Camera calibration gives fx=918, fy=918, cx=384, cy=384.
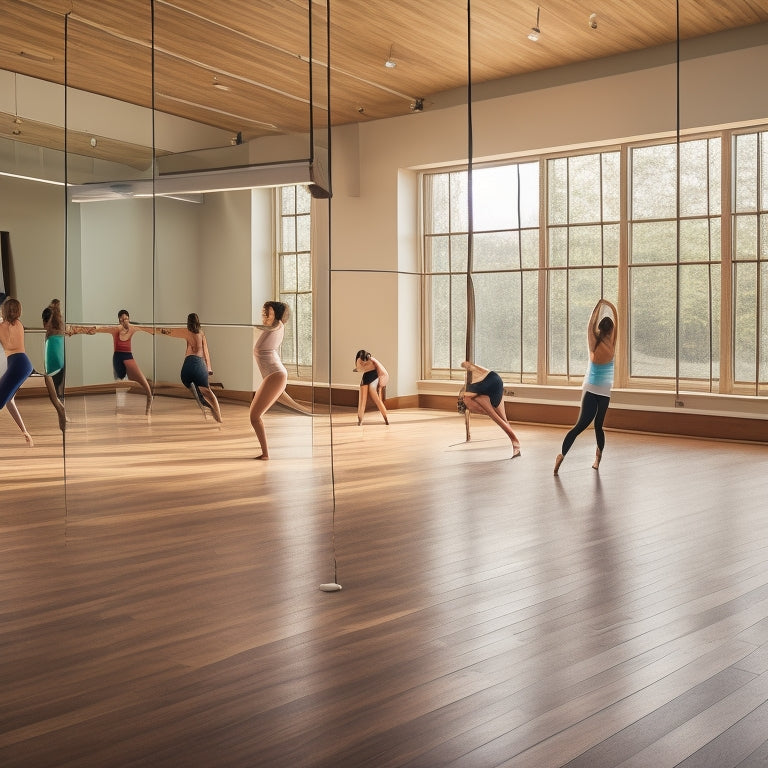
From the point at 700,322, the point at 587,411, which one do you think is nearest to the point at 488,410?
the point at 587,411

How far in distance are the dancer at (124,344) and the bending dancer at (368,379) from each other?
5.21 metres

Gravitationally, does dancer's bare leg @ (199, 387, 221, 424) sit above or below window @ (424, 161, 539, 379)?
below

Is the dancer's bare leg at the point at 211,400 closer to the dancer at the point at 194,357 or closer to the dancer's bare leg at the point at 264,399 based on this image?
the dancer at the point at 194,357

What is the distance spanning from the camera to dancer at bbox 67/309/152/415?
5.50 m

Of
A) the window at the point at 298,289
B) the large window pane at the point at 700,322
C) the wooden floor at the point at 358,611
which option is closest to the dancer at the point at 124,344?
the wooden floor at the point at 358,611

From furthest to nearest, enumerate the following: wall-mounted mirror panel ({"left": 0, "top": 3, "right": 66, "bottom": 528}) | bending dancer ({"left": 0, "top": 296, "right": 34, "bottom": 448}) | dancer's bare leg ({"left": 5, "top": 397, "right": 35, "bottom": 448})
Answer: dancer's bare leg ({"left": 5, "top": 397, "right": 35, "bottom": 448}) < bending dancer ({"left": 0, "top": 296, "right": 34, "bottom": 448}) < wall-mounted mirror panel ({"left": 0, "top": 3, "right": 66, "bottom": 528})

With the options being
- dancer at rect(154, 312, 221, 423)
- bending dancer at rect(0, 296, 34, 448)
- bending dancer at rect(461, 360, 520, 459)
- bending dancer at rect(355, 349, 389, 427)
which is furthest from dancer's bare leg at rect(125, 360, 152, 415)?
bending dancer at rect(355, 349, 389, 427)

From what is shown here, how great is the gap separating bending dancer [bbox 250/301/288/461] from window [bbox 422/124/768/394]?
17.3 ft

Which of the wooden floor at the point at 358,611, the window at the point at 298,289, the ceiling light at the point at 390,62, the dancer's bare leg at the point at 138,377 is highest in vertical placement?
the ceiling light at the point at 390,62

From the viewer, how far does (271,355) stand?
5512mm

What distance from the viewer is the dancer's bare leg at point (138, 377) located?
551 cm

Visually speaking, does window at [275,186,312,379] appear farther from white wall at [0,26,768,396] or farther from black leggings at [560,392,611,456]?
black leggings at [560,392,611,456]

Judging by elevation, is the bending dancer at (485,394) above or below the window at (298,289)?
below

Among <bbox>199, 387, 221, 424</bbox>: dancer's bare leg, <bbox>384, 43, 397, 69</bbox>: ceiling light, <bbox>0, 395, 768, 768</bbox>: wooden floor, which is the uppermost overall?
<bbox>384, 43, 397, 69</bbox>: ceiling light
